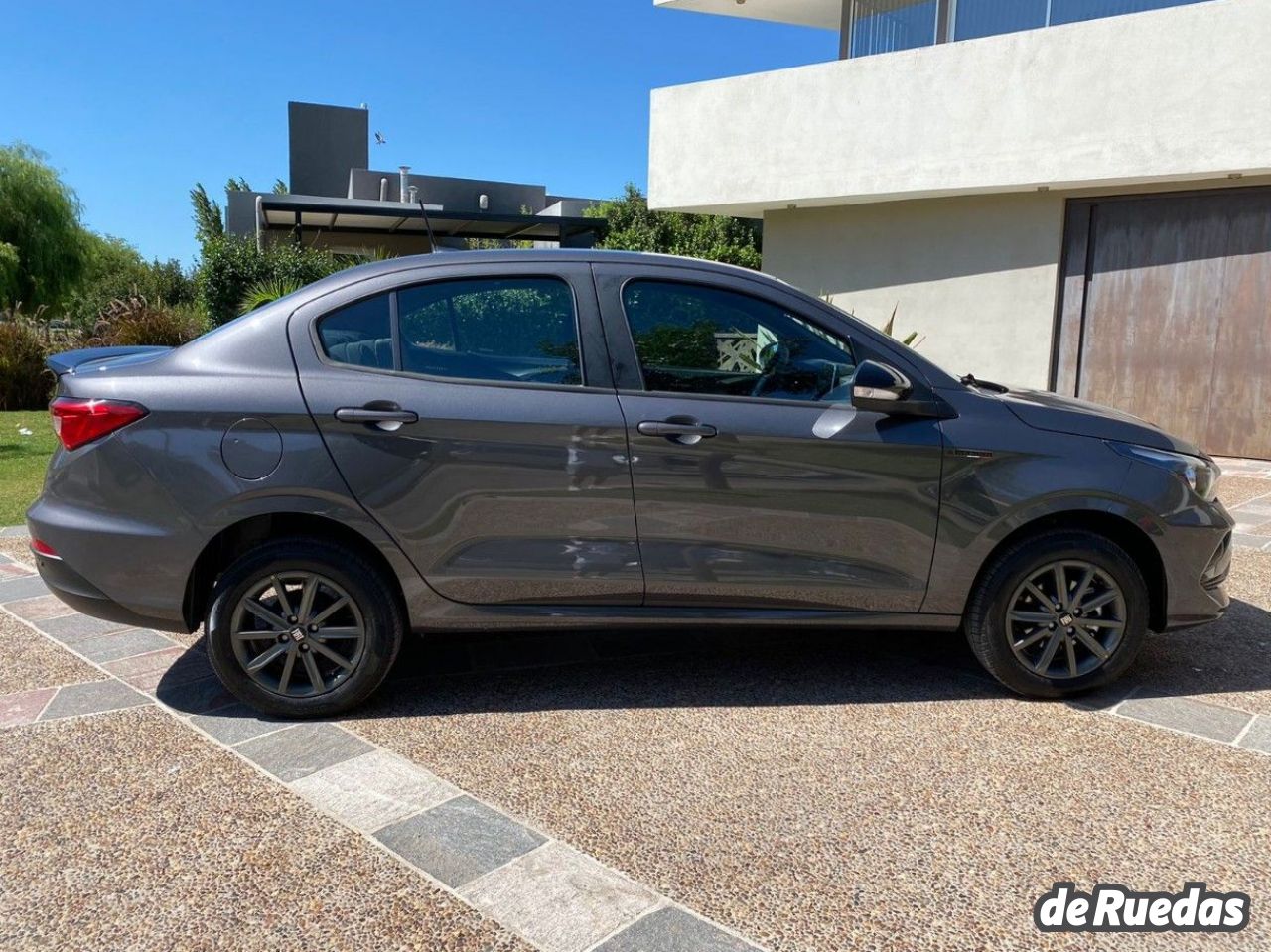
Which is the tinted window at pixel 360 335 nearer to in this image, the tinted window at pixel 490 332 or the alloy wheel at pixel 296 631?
the tinted window at pixel 490 332

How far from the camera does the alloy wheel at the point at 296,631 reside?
11.7ft

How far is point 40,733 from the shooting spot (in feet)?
11.7

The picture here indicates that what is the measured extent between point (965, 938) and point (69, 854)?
245 cm

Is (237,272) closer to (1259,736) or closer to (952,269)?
(952,269)

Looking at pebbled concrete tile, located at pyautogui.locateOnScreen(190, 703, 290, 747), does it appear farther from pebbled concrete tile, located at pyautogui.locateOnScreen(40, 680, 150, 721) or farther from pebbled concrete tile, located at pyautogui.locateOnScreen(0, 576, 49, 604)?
pebbled concrete tile, located at pyautogui.locateOnScreen(0, 576, 49, 604)

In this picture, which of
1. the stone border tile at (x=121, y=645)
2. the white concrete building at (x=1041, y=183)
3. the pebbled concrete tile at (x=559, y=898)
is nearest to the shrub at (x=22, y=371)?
the white concrete building at (x=1041, y=183)

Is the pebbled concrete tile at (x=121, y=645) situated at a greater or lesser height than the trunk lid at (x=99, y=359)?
lesser

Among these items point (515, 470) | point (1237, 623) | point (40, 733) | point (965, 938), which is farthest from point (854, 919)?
point (1237, 623)

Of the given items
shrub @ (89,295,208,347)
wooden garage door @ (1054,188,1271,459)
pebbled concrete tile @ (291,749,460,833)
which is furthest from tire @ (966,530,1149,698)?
shrub @ (89,295,208,347)

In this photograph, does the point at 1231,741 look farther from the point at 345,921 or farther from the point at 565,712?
the point at 345,921

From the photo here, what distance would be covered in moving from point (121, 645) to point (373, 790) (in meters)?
2.11

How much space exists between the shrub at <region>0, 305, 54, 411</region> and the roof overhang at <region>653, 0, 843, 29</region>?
39.9ft

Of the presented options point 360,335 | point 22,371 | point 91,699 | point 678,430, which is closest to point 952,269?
point 678,430

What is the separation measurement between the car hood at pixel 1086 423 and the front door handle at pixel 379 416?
7.61 feet
